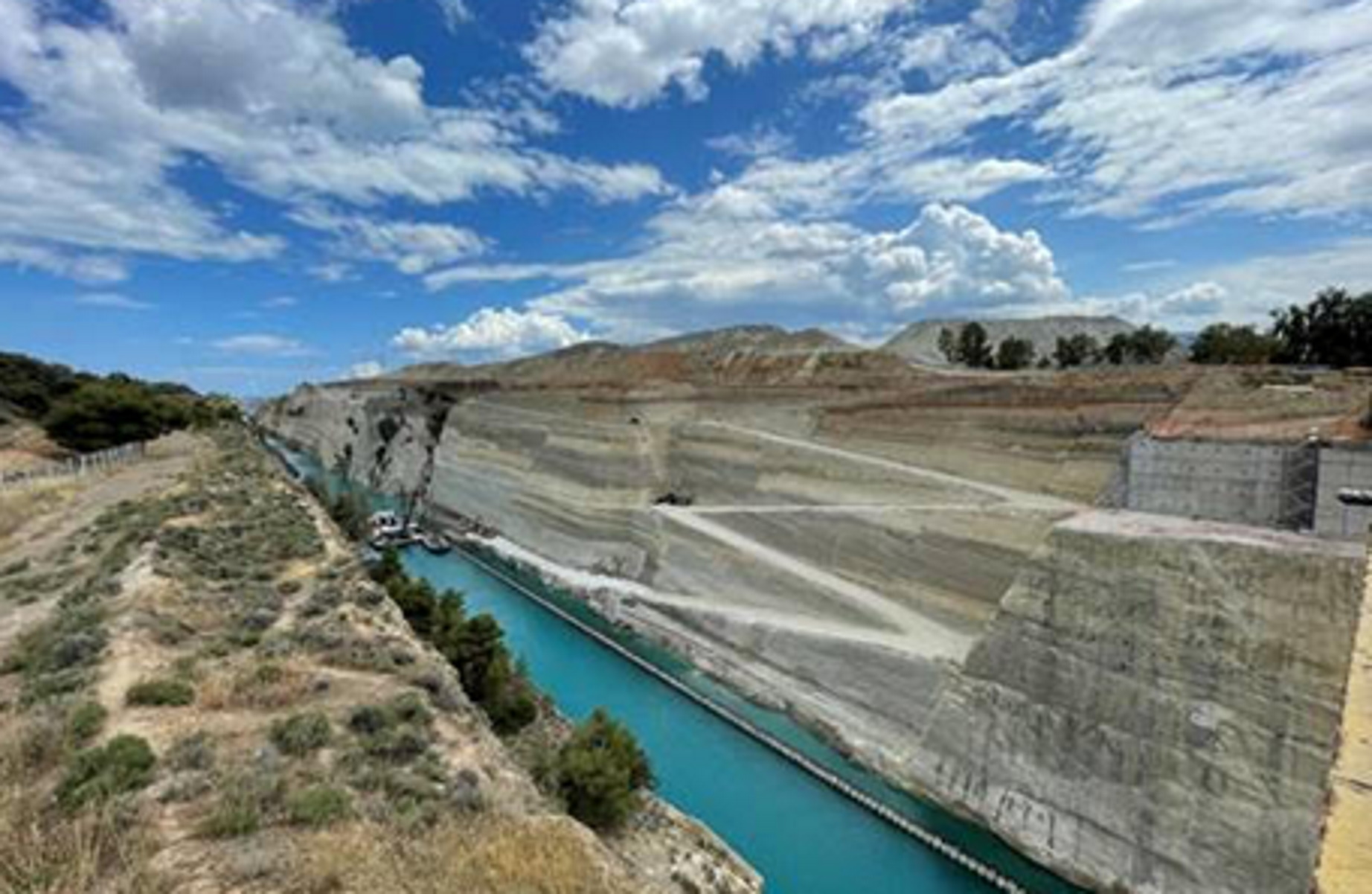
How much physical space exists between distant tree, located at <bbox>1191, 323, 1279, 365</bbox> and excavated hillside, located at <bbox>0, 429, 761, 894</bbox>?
111 ft

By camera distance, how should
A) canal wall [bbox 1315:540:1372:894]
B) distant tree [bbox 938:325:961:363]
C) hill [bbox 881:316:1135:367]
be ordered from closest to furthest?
canal wall [bbox 1315:540:1372:894] → distant tree [bbox 938:325:961:363] → hill [bbox 881:316:1135:367]

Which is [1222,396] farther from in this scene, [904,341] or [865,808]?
[904,341]

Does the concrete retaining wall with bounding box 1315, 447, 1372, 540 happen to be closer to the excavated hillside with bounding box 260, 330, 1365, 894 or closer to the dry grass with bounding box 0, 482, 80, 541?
the excavated hillside with bounding box 260, 330, 1365, 894

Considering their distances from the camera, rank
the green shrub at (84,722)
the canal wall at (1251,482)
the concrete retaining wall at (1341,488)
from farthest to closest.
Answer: the canal wall at (1251,482) < the concrete retaining wall at (1341,488) < the green shrub at (84,722)

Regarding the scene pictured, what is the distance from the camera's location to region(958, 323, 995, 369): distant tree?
57.1 m

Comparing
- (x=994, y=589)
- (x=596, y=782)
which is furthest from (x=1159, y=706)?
(x=596, y=782)

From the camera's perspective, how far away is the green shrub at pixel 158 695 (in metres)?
10.3

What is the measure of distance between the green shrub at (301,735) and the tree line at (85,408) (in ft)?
130

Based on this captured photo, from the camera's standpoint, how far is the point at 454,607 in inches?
863

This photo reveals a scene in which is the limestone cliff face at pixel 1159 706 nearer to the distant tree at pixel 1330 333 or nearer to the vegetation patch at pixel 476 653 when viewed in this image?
the vegetation patch at pixel 476 653

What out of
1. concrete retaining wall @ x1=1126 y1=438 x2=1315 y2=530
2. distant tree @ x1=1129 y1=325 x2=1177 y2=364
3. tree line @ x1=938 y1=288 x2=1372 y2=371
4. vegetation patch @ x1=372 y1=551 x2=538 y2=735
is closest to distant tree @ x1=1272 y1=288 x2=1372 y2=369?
tree line @ x1=938 y1=288 x2=1372 y2=371

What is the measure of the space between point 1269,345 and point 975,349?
1999 centimetres

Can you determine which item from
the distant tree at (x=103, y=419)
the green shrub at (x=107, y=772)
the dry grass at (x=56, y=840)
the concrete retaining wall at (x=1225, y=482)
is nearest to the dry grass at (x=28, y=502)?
the distant tree at (x=103, y=419)

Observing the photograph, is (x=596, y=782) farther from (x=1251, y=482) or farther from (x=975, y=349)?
(x=975, y=349)
